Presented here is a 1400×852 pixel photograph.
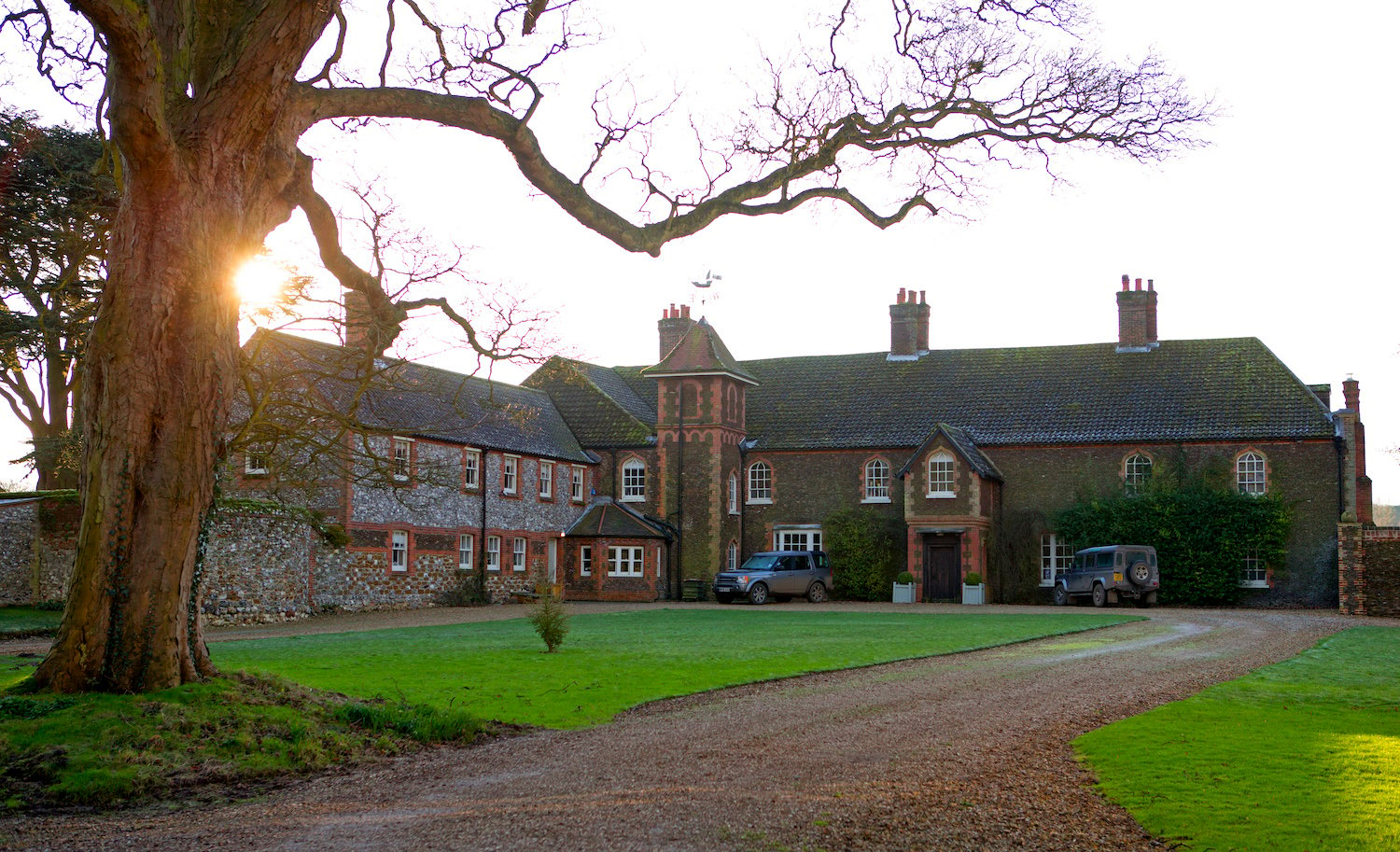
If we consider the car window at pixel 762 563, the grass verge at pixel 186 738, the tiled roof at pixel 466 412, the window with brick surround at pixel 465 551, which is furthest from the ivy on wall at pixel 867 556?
the grass verge at pixel 186 738

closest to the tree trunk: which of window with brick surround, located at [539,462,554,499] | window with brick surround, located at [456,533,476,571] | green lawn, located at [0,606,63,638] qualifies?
green lawn, located at [0,606,63,638]

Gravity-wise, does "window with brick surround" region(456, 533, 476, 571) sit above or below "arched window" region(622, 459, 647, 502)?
below

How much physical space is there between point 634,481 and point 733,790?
3609 centimetres

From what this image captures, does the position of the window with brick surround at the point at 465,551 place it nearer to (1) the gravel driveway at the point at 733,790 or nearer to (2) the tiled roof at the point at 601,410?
(2) the tiled roof at the point at 601,410

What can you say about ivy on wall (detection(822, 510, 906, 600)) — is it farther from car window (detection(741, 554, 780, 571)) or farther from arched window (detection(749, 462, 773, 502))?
arched window (detection(749, 462, 773, 502))

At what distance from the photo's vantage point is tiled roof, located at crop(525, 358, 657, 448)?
1741 inches

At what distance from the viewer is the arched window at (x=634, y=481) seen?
144ft

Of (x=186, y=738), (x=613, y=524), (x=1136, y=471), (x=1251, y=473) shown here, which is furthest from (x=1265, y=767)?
(x=613, y=524)

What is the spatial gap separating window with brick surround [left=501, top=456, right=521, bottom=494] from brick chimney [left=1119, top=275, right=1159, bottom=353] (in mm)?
21697

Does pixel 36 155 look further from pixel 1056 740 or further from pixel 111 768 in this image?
pixel 1056 740

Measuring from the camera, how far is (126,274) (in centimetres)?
1019

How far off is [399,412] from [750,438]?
14.2 metres

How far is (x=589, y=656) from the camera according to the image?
17.0 metres

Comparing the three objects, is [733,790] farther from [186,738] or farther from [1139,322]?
[1139,322]
